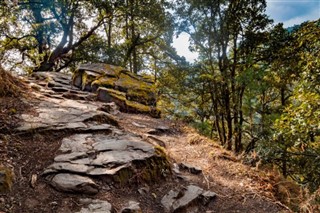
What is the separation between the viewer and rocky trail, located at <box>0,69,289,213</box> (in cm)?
283

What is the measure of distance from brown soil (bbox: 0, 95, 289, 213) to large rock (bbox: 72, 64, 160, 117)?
2664mm

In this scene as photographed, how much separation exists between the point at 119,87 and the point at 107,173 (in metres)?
5.43

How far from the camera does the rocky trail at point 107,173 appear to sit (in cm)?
283

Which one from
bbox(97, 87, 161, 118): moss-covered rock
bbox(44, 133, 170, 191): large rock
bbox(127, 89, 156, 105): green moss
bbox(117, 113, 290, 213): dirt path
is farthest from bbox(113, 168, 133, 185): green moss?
bbox(127, 89, 156, 105): green moss

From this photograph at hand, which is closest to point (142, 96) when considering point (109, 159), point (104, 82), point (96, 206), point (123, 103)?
point (123, 103)

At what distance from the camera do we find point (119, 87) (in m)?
8.47

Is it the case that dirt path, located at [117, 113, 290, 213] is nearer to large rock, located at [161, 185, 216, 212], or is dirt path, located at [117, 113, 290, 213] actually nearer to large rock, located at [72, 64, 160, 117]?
large rock, located at [161, 185, 216, 212]

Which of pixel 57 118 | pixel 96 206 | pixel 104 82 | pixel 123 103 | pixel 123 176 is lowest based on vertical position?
pixel 96 206

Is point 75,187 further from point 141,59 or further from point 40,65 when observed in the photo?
point 141,59

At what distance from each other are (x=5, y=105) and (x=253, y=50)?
8.44 metres

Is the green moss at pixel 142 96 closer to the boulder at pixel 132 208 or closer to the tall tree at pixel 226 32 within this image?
the tall tree at pixel 226 32

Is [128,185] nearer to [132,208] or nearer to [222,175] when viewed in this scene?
[132,208]

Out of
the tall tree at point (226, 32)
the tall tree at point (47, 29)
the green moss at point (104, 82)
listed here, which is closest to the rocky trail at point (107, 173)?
the green moss at point (104, 82)

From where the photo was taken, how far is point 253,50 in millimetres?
10156
